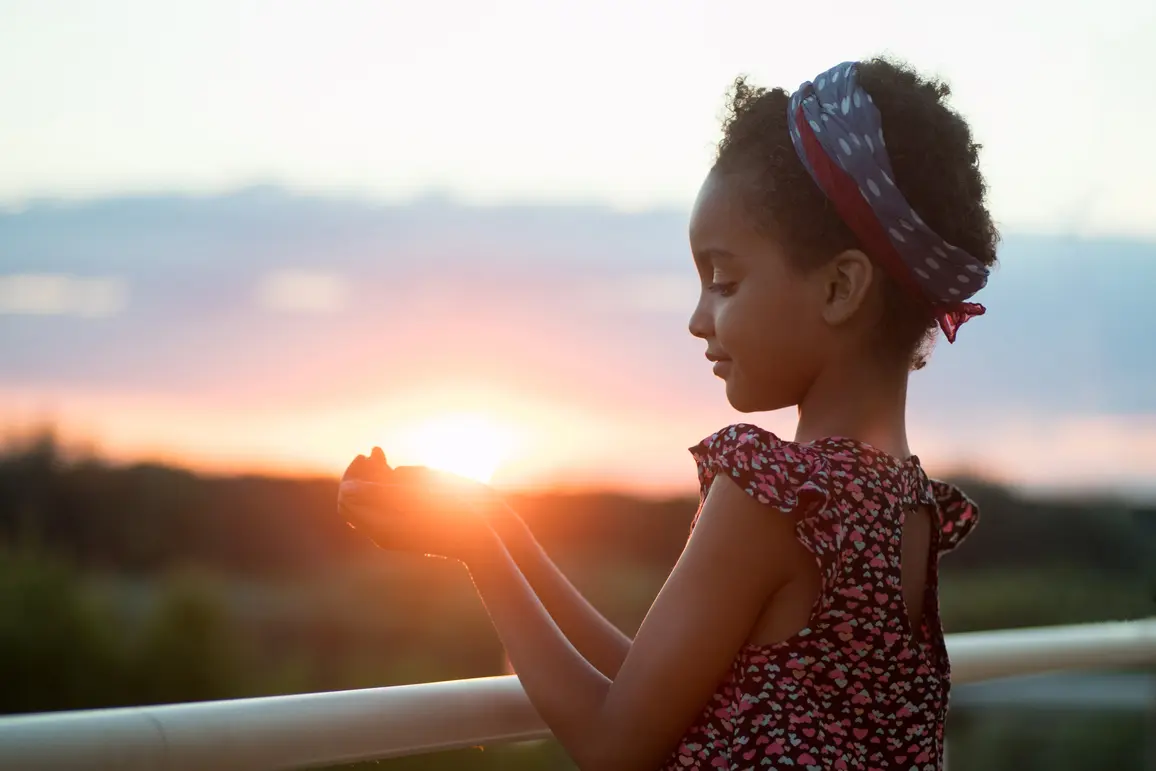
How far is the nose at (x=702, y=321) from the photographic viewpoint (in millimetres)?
925

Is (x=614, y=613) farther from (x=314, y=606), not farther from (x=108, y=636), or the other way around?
(x=108, y=636)

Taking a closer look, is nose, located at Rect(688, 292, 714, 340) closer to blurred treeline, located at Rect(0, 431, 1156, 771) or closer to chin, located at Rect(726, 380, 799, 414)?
chin, located at Rect(726, 380, 799, 414)

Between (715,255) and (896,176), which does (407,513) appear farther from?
(896,176)

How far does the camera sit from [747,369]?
91cm

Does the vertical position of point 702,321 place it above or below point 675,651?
above

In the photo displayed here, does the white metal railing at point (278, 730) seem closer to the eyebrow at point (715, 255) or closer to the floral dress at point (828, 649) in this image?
the floral dress at point (828, 649)

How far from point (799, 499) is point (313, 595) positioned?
296 inches

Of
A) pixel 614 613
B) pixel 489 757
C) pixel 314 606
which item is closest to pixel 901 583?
pixel 489 757

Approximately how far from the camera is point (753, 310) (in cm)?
89

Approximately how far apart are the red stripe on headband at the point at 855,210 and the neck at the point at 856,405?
0.25ft

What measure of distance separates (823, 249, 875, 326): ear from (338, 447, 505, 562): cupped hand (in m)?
0.31

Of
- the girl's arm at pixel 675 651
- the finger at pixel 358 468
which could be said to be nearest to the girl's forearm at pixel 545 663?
the girl's arm at pixel 675 651

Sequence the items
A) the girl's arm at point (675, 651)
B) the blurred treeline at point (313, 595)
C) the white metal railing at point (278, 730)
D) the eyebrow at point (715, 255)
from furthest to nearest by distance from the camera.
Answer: the blurred treeline at point (313, 595)
the eyebrow at point (715, 255)
the girl's arm at point (675, 651)
the white metal railing at point (278, 730)

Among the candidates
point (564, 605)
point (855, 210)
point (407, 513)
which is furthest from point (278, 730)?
point (855, 210)
